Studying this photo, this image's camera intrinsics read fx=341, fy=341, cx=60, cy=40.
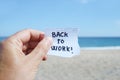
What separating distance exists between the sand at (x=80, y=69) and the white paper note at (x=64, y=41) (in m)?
5.80

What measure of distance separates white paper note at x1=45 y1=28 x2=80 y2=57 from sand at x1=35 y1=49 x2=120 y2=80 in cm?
580

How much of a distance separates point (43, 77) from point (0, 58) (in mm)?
6344

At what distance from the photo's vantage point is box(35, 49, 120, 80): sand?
7489 mm

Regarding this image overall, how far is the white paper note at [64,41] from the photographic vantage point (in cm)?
151

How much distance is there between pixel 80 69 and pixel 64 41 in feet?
21.8

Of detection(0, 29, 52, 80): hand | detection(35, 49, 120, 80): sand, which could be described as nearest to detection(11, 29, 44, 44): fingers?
detection(0, 29, 52, 80): hand

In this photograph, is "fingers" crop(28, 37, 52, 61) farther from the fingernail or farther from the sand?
the sand

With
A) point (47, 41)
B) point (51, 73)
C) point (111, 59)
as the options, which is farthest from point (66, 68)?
point (47, 41)

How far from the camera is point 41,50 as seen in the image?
144 centimetres

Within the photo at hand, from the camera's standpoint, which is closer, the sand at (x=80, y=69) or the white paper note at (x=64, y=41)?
the white paper note at (x=64, y=41)

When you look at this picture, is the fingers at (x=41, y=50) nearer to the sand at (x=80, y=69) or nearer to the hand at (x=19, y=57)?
the hand at (x=19, y=57)

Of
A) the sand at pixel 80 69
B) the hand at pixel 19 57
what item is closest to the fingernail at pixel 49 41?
the hand at pixel 19 57

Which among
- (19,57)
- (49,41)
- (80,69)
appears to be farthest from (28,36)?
(80,69)

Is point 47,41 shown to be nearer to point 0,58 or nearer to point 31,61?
point 31,61
